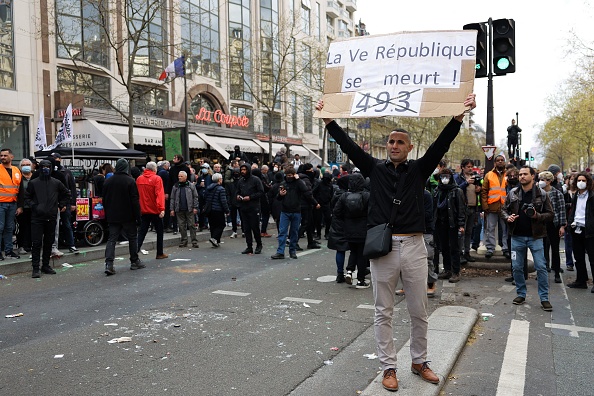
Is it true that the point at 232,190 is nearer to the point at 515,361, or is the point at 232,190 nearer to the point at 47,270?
the point at 47,270

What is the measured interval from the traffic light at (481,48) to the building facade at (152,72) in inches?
548

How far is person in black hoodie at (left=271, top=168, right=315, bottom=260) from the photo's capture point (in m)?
10.3

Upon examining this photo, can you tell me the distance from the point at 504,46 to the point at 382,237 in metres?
6.37

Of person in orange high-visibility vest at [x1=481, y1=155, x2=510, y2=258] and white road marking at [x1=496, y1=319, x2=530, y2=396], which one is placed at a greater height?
person in orange high-visibility vest at [x1=481, y1=155, x2=510, y2=258]

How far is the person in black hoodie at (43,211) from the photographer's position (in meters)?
8.55

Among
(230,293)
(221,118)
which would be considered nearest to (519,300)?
(230,293)

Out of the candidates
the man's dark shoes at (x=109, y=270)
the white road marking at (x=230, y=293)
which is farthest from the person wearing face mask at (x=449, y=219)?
the man's dark shoes at (x=109, y=270)

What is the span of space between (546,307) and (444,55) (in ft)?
12.0

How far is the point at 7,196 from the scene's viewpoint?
9328 millimetres

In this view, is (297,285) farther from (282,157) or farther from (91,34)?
(91,34)

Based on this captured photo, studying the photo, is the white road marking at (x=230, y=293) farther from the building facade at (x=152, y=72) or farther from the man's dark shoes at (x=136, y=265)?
the building facade at (x=152, y=72)

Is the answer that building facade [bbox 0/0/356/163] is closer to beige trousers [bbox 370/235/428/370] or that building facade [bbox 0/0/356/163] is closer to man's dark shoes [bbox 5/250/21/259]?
man's dark shoes [bbox 5/250/21/259]

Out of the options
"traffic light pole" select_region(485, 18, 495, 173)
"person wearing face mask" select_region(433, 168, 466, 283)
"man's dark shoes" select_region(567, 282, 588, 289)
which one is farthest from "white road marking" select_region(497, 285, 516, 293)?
"traffic light pole" select_region(485, 18, 495, 173)

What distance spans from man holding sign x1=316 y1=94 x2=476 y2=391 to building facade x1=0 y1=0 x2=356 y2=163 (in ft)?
56.3
